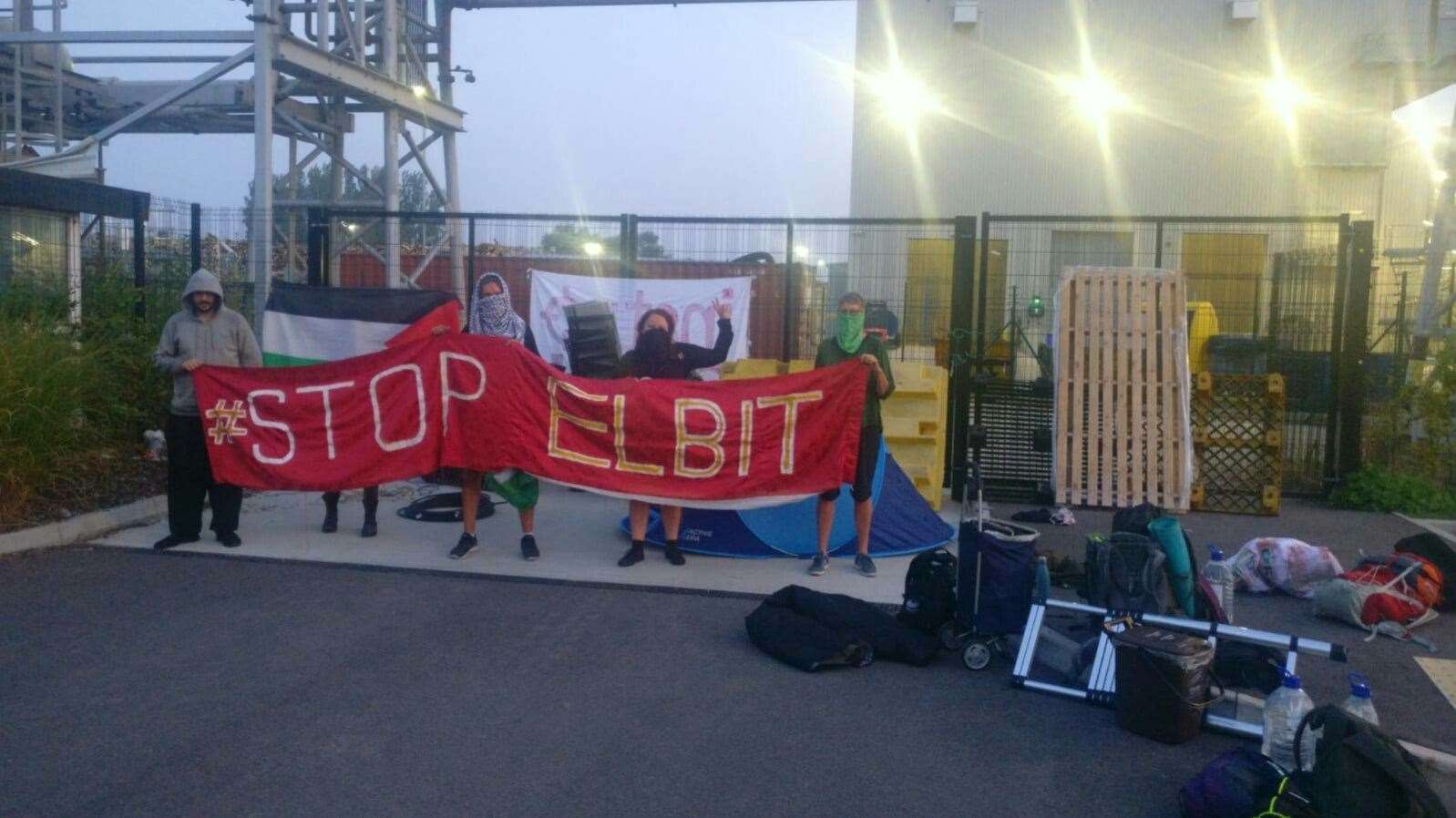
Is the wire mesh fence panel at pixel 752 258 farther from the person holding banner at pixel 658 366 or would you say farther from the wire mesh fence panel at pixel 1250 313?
the person holding banner at pixel 658 366

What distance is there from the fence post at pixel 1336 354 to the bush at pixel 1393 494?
0.22 metres

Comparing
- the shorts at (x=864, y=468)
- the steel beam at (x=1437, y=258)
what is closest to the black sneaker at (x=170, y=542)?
the shorts at (x=864, y=468)

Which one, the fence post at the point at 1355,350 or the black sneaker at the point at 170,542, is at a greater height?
the fence post at the point at 1355,350

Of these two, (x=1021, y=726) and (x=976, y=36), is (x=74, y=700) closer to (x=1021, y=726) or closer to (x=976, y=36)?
(x=1021, y=726)

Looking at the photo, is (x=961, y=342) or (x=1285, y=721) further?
(x=961, y=342)

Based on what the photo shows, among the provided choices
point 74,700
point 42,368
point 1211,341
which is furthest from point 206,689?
point 1211,341

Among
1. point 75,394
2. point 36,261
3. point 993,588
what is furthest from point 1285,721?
point 36,261

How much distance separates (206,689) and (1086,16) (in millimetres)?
26618

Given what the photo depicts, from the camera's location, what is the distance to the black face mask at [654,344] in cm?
841

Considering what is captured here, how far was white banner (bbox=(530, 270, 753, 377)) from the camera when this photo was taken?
36.8ft

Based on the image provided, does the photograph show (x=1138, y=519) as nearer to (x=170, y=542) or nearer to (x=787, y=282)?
(x=787, y=282)

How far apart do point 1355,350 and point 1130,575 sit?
6467 mm

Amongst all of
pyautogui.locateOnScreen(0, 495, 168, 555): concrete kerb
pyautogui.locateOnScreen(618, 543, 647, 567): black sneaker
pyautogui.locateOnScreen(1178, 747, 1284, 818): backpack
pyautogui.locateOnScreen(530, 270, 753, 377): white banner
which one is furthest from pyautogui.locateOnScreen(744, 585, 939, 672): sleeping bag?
pyautogui.locateOnScreen(0, 495, 168, 555): concrete kerb

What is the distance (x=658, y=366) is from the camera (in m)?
8.45
